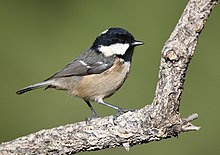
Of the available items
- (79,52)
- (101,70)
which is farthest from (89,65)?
(79,52)

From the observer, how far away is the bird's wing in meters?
3.56

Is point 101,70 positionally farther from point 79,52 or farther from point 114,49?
point 79,52

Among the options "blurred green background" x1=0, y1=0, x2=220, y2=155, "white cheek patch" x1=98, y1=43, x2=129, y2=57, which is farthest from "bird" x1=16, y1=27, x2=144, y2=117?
"blurred green background" x1=0, y1=0, x2=220, y2=155

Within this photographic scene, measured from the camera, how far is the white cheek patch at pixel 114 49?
3.57m

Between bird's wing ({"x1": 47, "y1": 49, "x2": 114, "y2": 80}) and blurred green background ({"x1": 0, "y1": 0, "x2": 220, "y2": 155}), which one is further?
blurred green background ({"x1": 0, "y1": 0, "x2": 220, "y2": 155})

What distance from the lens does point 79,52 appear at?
4.90 m

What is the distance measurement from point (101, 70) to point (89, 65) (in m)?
0.12

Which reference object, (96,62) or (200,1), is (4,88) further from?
(200,1)

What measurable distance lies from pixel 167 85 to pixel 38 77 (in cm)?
265

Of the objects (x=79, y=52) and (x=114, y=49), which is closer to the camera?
(x=114, y=49)

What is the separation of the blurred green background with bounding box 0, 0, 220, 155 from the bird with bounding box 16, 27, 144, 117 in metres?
0.92

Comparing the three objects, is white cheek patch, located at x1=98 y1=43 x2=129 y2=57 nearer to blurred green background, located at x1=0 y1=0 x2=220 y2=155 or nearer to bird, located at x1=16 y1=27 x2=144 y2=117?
bird, located at x1=16 y1=27 x2=144 y2=117

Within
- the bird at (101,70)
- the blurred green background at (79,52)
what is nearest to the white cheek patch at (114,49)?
the bird at (101,70)

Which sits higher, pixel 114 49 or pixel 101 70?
pixel 114 49
